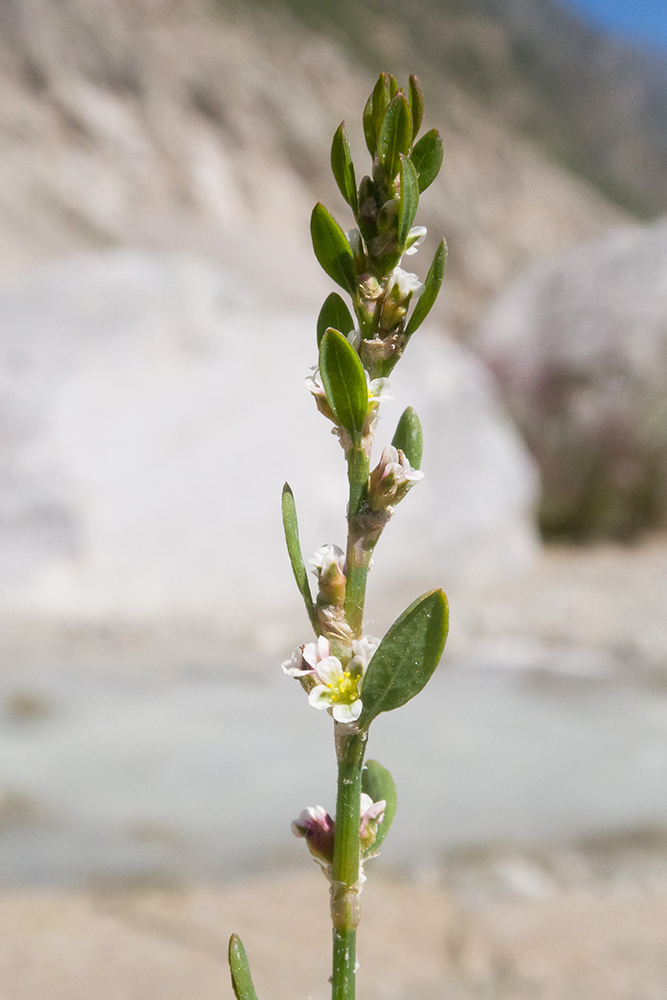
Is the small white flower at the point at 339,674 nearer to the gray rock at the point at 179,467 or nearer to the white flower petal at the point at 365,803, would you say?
the white flower petal at the point at 365,803

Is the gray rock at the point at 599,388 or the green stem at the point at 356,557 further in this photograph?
the gray rock at the point at 599,388

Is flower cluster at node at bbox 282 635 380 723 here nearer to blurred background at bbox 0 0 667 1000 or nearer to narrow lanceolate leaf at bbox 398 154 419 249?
narrow lanceolate leaf at bbox 398 154 419 249

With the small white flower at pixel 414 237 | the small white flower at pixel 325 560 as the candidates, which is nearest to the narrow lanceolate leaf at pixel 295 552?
the small white flower at pixel 325 560

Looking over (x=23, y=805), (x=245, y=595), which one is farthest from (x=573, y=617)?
(x=23, y=805)

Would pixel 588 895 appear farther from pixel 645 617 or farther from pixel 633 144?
pixel 633 144

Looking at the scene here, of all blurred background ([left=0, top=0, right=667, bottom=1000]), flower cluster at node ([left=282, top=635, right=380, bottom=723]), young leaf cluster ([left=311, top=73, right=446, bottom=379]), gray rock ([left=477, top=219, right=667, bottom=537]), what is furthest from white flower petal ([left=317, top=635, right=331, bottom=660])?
gray rock ([left=477, top=219, right=667, bottom=537])

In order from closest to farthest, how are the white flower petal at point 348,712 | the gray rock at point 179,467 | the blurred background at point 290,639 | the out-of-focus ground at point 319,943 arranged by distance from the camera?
the white flower petal at point 348,712
the out-of-focus ground at point 319,943
the blurred background at point 290,639
the gray rock at point 179,467
